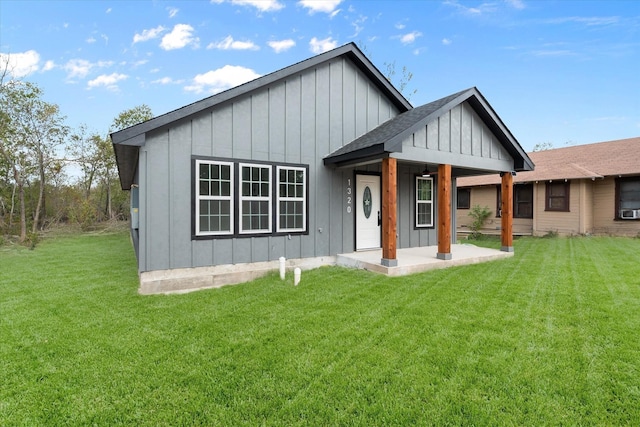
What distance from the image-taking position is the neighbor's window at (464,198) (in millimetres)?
17153

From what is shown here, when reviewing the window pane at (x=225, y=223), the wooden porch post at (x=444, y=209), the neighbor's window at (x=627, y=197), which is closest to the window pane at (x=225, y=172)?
the window pane at (x=225, y=223)

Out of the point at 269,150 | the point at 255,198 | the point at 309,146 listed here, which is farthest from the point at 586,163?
the point at 255,198

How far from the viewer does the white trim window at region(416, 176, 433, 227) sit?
29.9 feet

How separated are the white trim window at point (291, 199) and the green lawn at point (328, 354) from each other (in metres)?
1.53

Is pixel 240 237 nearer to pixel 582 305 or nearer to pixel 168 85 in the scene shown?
pixel 582 305

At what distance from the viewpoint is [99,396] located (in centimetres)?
254

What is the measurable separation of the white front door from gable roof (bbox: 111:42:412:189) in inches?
95.8

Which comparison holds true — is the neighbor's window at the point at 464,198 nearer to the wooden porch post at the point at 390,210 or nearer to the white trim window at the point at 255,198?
the wooden porch post at the point at 390,210

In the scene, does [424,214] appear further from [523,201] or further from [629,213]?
[629,213]

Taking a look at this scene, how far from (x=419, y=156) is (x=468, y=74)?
14282 mm

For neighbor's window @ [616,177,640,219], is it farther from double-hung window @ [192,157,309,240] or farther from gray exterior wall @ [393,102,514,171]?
double-hung window @ [192,157,309,240]

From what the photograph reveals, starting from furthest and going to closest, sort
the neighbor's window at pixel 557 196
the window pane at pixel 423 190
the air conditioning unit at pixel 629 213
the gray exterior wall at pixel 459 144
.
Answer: the neighbor's window at pixel 557 196
the air conditioning unit at pixel 629 213
the window pane at pixel 423 190
the gray exterior wall at pixel 459 144

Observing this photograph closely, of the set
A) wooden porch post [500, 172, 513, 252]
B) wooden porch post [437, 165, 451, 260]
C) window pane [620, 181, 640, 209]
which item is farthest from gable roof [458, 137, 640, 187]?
wooden porch post [437, 165, 451, 260]

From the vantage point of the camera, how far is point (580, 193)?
1307 centimetres
